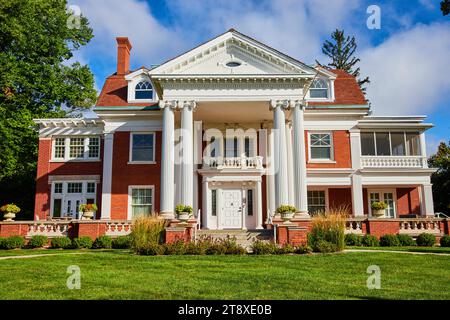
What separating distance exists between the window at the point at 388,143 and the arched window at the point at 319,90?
3733 millimetres

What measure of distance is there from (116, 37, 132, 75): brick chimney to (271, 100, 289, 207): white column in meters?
13.9

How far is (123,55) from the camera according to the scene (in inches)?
1228

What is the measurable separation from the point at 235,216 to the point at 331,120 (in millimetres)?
8735

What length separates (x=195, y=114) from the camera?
2514 centimetres

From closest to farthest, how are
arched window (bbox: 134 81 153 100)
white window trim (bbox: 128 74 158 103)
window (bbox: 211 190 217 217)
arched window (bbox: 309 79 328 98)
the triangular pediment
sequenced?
the triangular pediment → window (bbox: 211 190 217 217) → white window trim (bbox: 128 74 158 103) → arched window (bbox: 134 81 153 100) → arched window (bbox: 309 79 328 98)

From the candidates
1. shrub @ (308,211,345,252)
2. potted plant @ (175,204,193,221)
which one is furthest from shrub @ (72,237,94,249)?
shrub @ (308,211,345,252)

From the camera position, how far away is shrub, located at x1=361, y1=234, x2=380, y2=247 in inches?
750

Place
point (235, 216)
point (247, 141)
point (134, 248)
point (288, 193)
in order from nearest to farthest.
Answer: point (134, 248), point (288, 193), point (235, 216), point (247, 141)

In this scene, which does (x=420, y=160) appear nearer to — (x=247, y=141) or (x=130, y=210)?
(x=247, y=141)

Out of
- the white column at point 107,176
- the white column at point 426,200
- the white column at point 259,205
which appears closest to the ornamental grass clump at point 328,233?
the white column at point 259,205

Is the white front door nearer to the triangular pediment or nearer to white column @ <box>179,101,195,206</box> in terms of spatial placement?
white column @ <box>179,101,195,206</box>
